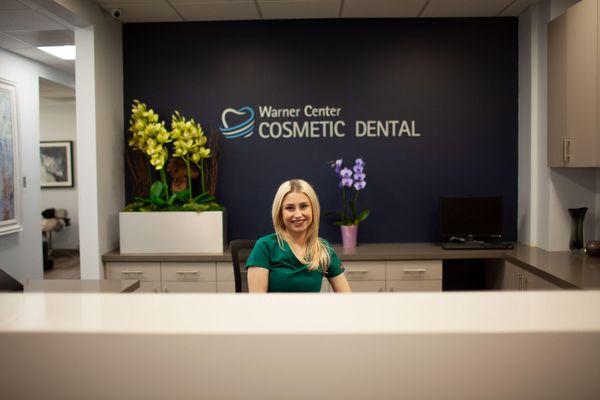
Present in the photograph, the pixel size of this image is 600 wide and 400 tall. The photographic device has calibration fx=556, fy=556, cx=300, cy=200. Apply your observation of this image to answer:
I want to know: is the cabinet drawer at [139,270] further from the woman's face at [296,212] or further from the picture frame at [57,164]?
the picture frame at [57,164]

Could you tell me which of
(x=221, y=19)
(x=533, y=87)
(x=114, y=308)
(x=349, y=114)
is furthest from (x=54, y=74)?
(x=114, y=308)

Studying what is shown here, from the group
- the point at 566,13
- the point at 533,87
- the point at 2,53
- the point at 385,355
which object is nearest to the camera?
the point at 385,355

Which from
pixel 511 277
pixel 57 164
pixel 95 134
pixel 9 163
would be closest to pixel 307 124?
→ pixel 95 134

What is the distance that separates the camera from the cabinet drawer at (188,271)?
2953mm

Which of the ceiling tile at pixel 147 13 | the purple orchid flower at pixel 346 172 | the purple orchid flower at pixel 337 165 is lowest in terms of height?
the purple orchid flower at pixel 346 172

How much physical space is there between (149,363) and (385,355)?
0.15m

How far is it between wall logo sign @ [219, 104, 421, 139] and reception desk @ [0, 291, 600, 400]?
3.00 m

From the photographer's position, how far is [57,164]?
7043 mm

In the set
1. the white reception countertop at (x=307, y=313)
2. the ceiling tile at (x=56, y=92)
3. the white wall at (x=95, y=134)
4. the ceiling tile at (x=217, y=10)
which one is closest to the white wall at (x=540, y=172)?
the ceiling tile at (x=217, y=10)

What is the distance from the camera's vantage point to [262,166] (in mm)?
3365

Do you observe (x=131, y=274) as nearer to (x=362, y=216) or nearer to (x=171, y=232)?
(x=171, y=232)

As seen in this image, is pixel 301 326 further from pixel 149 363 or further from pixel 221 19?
pixel 221 19

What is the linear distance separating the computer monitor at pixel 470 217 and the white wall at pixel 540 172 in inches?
8.2

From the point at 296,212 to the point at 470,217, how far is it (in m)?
1.55
